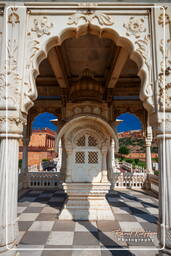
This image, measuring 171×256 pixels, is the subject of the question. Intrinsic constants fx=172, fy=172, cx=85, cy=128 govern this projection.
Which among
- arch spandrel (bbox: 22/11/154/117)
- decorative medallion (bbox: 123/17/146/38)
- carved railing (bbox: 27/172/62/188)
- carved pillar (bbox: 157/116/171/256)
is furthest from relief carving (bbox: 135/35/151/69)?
carved railing (bbox: 27/172/62/188)

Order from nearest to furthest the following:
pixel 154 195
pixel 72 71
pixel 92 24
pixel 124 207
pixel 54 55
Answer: pixel 92 24 < pixel 54 55 < pixel 124 207 < pixel 72 71 < pixel 154 195

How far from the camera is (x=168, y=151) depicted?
275 cm

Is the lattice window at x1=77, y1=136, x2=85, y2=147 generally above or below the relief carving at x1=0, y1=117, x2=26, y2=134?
below

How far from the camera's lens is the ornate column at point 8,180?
8.46 feet

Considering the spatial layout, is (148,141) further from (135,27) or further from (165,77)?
(135,27)

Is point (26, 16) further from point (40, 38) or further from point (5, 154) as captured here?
point (5, 154)

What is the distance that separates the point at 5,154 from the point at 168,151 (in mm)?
2610

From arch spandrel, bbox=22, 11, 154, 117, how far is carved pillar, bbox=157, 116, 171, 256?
1.78 ft

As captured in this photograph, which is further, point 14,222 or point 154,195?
point 154,195

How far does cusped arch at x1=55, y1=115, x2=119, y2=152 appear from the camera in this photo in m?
5.00

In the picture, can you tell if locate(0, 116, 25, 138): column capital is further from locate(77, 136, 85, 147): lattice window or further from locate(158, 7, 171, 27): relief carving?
locate(158, 7, 171, 27): relief carving

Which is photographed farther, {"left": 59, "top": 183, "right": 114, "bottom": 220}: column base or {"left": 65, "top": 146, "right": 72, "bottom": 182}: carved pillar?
{"left": 65, "top": 146, "right": 72, "bottom": 182}: carved pillar

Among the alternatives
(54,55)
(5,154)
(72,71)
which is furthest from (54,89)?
(5,154)

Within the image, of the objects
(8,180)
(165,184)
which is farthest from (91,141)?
(8,180)
